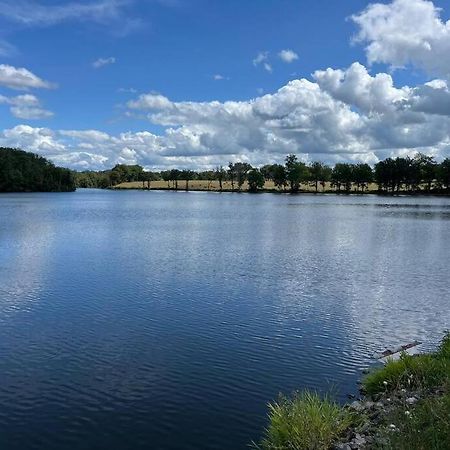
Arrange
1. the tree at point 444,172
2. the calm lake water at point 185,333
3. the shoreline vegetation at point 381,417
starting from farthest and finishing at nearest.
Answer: the tree at point 444,172 → the calm lake water at point 185,333 → the shoreline vegetation at point 381,417

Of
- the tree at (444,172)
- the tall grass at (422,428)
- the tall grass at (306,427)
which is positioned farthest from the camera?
the tree at (444,172)

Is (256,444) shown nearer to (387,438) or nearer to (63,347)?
(387,438)

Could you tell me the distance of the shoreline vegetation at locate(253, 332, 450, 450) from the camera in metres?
8.18

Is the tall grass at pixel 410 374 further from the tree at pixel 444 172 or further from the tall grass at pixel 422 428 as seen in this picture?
the tree at pixel 444 172

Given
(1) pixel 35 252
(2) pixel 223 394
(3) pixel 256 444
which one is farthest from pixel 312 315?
(1) pixel 35 252

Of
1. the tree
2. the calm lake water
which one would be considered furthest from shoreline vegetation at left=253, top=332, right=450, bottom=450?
the tree

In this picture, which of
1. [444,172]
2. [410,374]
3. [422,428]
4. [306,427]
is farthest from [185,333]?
[444,172]

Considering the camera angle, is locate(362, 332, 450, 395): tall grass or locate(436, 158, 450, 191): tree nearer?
locate(362, 332, 450, 395): tall grass

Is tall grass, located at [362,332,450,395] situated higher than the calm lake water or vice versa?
tall grass, located at [362,332,450,395]

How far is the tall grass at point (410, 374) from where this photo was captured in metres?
12.2

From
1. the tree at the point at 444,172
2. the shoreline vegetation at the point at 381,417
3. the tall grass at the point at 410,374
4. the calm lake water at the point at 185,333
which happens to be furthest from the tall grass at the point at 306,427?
the tree at the point at 444,172

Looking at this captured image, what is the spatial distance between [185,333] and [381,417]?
8.94m

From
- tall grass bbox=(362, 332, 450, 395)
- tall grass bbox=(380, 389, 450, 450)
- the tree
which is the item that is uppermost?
the tree

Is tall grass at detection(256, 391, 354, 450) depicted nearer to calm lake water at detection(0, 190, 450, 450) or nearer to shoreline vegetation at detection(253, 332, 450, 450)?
shoreline vegetation at detection(253, 332, 450, 450)
